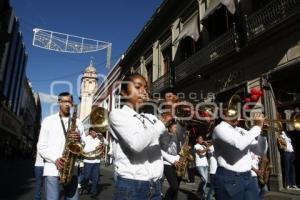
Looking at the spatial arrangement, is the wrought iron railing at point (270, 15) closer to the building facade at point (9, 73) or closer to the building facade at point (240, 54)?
the building facade at point (240, 54)

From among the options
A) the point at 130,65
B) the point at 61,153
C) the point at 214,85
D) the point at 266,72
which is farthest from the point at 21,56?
the point at 61,153

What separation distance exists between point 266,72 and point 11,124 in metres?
38.6

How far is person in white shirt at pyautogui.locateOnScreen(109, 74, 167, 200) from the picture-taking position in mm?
2389

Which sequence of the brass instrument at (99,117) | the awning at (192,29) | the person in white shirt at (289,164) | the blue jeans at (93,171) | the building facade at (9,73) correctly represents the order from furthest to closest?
the building facade at (9,73) < the awning at (192,29) < the blue jeans at (93,171) < the person in white shirt at (289,164) < the brass instrument at (99,117)

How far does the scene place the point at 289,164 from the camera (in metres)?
8.12

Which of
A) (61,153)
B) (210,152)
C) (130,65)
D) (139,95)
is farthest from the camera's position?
(130,65)

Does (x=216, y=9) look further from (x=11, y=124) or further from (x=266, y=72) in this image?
→ (x=11, y=124)

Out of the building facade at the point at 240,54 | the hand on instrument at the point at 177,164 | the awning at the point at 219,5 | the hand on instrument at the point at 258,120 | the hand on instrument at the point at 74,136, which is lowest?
the hand on instrument at the point at 177,164

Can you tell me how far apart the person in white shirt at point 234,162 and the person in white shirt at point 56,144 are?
1832 millimetres

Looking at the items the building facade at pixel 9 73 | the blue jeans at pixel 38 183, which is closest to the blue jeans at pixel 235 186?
the blue jeans at pixel 38 183

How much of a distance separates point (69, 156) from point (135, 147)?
2.00 m

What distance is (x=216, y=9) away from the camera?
11.9 metres

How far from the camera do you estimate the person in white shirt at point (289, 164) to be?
8078 mm

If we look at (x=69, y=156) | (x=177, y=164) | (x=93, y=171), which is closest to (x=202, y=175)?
(x=177, y=164)
